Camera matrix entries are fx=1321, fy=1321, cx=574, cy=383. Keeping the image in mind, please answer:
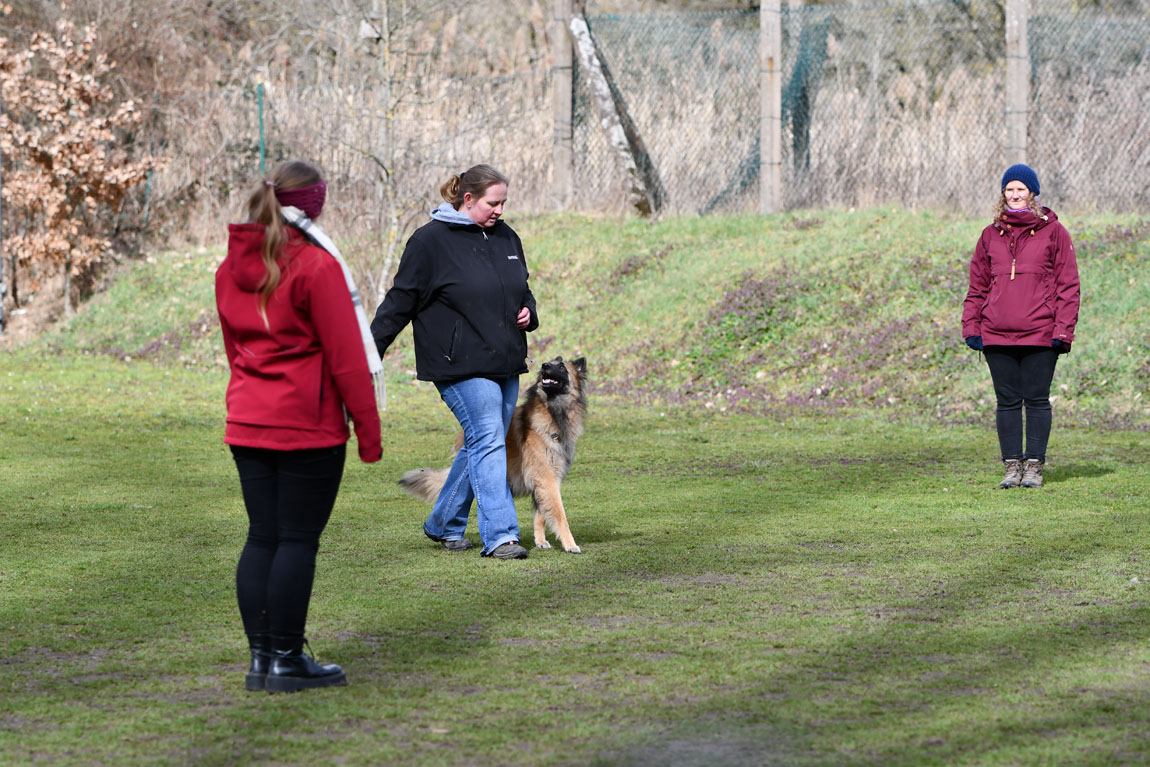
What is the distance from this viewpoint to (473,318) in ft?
22.1

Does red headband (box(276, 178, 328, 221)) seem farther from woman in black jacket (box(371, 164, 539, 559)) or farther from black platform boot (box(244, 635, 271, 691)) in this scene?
woman in black jacket (box(371, 164, 539, 559))

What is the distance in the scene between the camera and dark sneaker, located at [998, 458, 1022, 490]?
29.7ft

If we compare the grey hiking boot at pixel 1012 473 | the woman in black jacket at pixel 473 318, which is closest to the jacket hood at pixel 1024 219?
the grey hiking boot at pixel 1012 473

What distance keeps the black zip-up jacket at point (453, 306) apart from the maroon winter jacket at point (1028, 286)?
3.80m

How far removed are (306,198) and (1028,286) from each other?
5926 mm

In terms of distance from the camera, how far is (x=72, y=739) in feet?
13.1

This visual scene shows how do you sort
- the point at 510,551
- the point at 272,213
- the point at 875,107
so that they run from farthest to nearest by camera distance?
the point at 875,107
the point at 510,551
the point at 272,213

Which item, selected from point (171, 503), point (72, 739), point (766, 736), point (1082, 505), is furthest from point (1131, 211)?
Answer: point (72, 739)

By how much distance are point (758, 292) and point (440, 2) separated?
7.63m

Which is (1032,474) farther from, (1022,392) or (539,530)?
(539,530)

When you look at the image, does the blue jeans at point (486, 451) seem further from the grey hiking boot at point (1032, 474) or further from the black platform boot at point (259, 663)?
the grey hiking boot at point (1032, 474)

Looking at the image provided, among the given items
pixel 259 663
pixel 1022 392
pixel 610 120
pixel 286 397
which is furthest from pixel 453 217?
pixel 610 120

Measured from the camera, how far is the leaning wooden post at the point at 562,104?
1880 cm

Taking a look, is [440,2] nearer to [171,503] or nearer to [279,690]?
[171,503]
